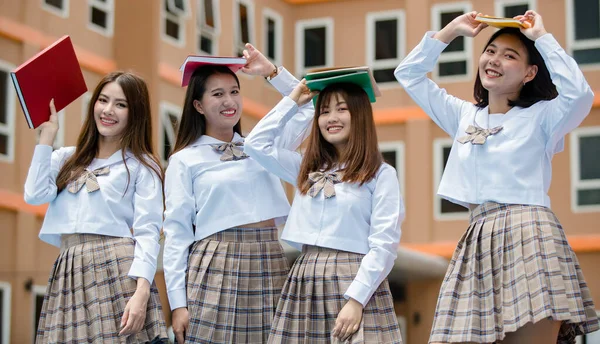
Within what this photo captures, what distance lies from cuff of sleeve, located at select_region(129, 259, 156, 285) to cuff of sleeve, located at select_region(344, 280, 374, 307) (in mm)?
728

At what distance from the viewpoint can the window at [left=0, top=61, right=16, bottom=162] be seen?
26.6 ft

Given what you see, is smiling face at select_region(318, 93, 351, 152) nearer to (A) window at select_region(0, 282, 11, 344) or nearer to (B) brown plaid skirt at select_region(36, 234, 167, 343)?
(B) brown plaid skirt at select_region(36, 234, 167, 343)

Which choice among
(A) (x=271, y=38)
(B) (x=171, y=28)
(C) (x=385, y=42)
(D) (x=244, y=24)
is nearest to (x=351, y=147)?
(B) (x=171, y=28)

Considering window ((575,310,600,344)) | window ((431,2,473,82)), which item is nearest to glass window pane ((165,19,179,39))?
window ((431,2,473,82))

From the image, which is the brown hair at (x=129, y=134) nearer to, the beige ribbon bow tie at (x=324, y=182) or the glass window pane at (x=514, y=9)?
the beige ribbon bow tie at (x=324, y=182)

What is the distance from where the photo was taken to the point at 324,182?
334 cm

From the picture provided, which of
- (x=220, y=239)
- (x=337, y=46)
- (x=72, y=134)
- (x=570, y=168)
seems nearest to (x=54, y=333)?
(x=220, y=239)

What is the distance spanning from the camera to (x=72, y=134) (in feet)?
29.0

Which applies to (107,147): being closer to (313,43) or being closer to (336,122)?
(336,122)

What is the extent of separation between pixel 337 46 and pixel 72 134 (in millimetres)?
3930

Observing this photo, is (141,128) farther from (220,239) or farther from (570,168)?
(570,168)

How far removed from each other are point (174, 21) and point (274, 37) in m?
1.86

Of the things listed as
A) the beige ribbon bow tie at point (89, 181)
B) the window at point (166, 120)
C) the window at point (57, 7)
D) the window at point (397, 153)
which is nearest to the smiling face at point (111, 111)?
the beige ribbon bow tie at point (89, 181)

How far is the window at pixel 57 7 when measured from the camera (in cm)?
876
